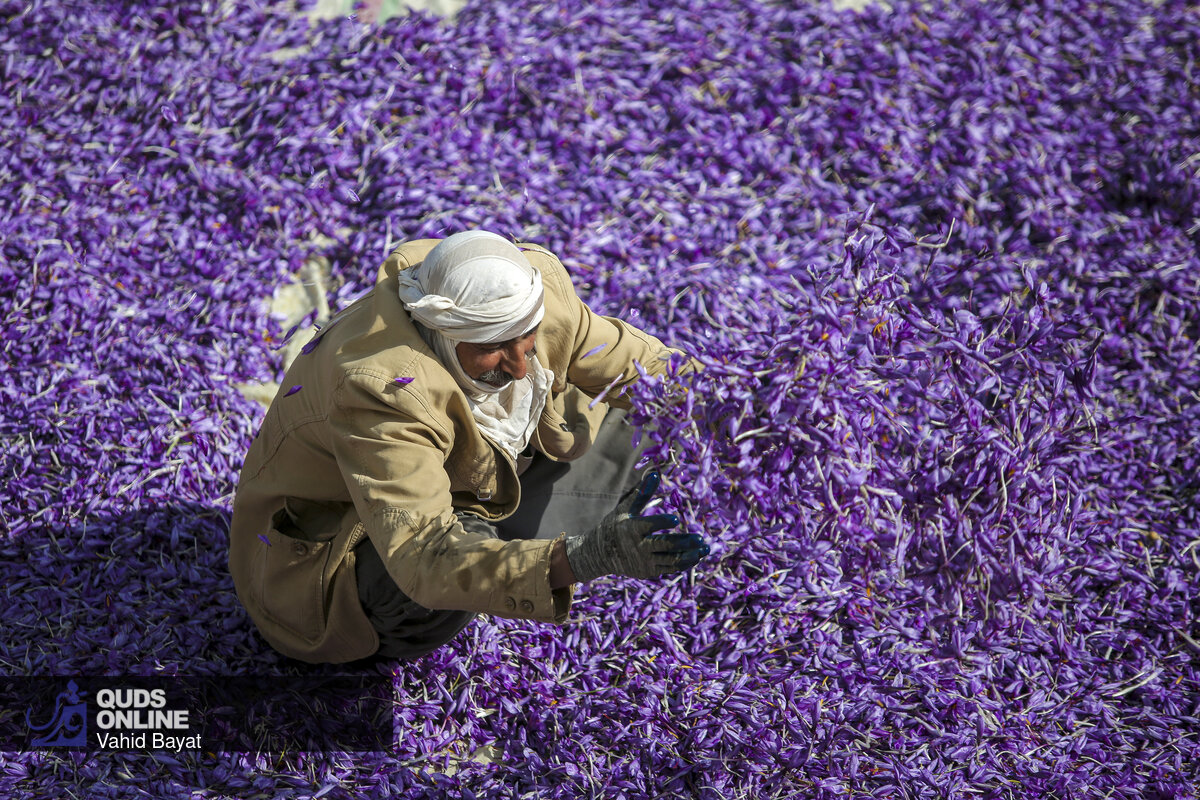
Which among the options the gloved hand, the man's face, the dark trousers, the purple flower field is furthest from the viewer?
the purple flower field

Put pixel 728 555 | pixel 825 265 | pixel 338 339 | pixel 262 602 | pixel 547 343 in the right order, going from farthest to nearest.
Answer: pixel 825 265, pixel 728 555, pixel 262 602, pixel 547 343, pixel 338 339

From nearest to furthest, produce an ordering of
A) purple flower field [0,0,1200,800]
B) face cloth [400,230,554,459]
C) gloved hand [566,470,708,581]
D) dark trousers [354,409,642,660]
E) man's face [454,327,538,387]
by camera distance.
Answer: gloved hand [566,470,708,581], face cloth [400,230,554,459], man's face [454,327,538,387], dark trousers [354,409,642,660], purple flower field [0,0,1200,800]

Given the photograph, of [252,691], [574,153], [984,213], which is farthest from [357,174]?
[984,213]

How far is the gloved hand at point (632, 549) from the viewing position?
2.25 m

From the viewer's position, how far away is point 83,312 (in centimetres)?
380

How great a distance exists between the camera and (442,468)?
2496 mm

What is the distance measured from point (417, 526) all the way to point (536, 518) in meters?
0.84

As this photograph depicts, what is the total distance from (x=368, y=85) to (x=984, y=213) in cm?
274

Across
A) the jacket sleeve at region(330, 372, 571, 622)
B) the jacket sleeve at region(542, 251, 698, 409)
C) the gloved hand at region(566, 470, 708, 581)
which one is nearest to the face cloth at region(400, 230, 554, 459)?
the jacket sleeve at region(330, 372, 571, 622)

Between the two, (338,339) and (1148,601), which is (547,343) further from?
(1148,601)

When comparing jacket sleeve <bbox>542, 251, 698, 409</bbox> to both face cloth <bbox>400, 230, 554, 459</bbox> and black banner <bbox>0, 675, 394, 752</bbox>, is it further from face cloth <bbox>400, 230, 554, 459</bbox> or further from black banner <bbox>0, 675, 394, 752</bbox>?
black banner <bbox>0, 675, 394, 752</bbox>

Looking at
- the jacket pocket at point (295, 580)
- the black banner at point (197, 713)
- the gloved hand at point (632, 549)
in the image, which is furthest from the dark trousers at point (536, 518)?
the gloved hand at point (632, 549)

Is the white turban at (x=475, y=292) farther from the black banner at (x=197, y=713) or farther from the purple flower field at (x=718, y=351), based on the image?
the black banner at (x=197, y=713)

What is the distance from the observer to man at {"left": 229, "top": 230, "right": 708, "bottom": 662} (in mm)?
2365
